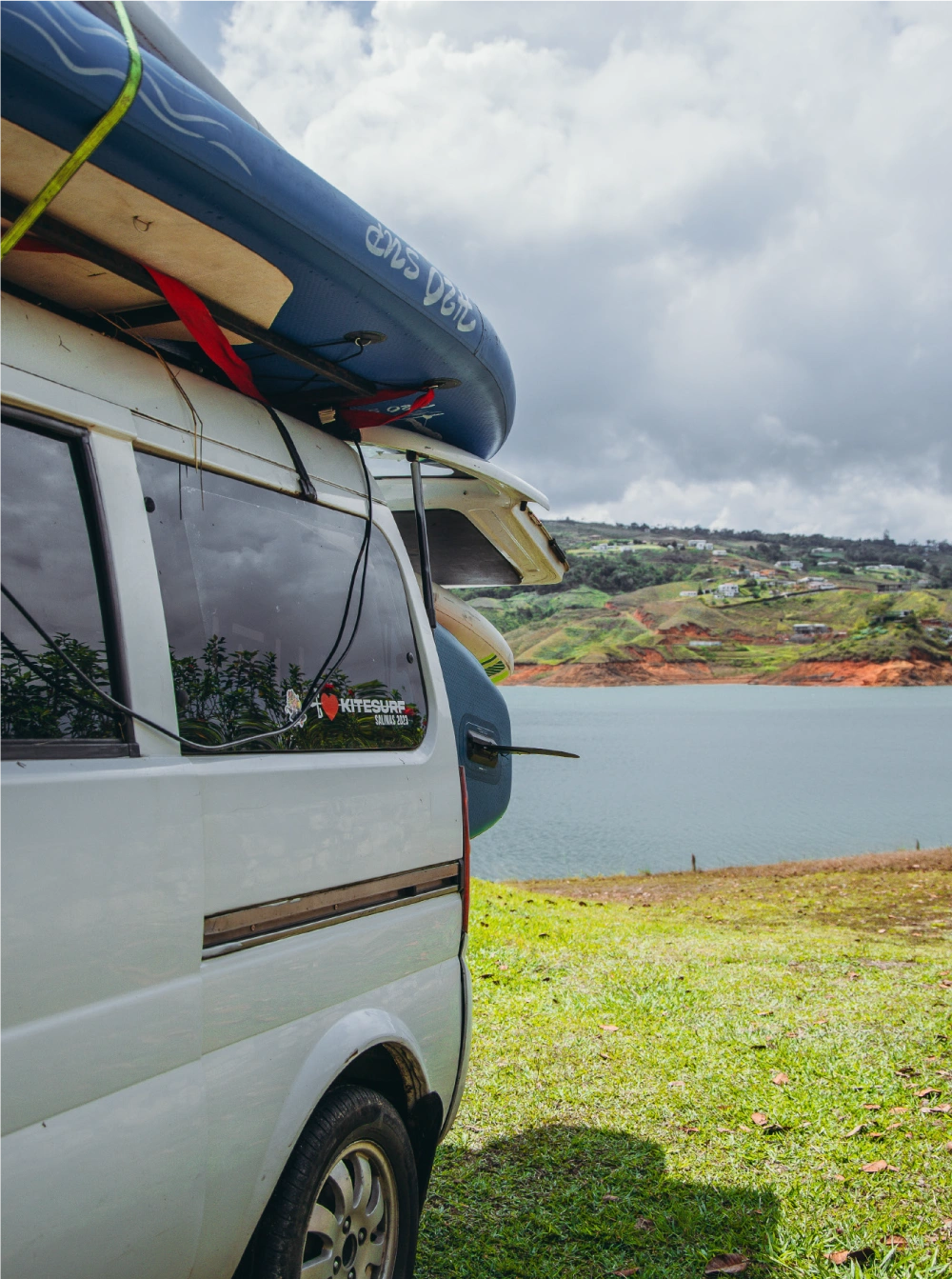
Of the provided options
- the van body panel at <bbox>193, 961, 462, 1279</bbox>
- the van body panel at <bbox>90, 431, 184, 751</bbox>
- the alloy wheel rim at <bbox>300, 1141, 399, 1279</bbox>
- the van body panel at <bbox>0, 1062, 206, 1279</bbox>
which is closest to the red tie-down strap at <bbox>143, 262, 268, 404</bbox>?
the van body panel at <bbox>90, 431, 184, 751</bbox>

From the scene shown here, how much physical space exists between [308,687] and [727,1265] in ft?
8.40

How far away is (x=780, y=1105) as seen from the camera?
477cm

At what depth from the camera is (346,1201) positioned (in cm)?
255

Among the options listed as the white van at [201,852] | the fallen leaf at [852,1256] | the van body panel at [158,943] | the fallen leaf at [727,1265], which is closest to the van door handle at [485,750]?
the white van at [201,852]

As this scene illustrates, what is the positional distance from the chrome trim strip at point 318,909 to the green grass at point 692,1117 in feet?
5.18

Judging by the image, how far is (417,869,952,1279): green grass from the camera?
11.8 feet

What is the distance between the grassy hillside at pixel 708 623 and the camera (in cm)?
11175

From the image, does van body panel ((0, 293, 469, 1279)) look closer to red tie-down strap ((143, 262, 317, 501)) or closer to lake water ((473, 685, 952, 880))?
red tie-down strap ((143, 262, 317, 501))

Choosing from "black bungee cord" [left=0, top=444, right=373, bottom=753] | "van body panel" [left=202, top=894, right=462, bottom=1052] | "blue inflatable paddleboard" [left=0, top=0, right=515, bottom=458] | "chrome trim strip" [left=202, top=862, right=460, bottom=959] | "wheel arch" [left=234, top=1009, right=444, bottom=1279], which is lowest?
"wheel arch" [left=234, top=1009, right=444, bottom=1279]

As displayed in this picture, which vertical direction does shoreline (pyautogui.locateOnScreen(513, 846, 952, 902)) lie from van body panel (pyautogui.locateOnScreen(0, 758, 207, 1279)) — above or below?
below

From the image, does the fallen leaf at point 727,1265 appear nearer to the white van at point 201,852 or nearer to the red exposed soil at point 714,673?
the white van at point 201,852

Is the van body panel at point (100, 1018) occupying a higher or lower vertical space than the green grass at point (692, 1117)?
higher

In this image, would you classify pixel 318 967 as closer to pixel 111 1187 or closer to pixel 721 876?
pixel 111 1187

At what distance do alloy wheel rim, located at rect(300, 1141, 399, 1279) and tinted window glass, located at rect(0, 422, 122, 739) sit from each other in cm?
136
